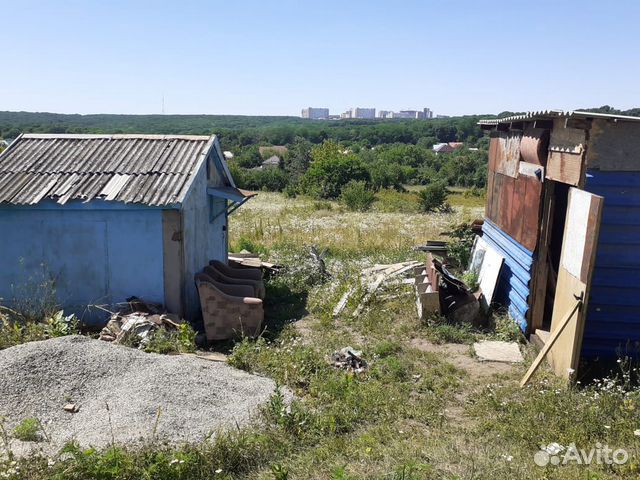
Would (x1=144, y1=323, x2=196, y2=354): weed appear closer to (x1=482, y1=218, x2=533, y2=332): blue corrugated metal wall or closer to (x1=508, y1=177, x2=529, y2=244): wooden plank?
(x1=482, y1=218, x2=533, y2=332): blue corrugated metal wall

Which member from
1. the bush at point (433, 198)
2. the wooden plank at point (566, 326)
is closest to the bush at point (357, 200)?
the bush at point (433, 198)

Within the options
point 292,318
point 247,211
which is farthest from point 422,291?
point 247,211

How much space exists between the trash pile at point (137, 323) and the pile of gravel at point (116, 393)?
0.85 meters

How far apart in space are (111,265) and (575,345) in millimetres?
7036

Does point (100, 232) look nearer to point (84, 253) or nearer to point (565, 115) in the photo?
point (84, 253)

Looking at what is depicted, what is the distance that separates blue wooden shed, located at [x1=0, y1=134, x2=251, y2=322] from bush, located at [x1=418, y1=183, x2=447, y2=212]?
20.1 meters

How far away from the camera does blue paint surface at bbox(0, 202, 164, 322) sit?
29.7 ft

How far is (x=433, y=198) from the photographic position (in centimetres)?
2819

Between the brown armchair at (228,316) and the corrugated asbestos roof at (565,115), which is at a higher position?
the corrugated asbestos roof at (565,115)

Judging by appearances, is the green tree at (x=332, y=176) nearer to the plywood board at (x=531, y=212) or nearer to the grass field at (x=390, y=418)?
the grass field at (x=390, y=418)

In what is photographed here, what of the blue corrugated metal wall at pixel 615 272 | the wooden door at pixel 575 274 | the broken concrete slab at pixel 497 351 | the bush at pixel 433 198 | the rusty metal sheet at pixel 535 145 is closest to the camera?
the wooden door at pixel 575 274

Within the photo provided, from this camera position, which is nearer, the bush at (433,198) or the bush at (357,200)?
the bush at (433,198)

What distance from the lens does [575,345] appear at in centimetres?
635

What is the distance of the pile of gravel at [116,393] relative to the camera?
537cm
